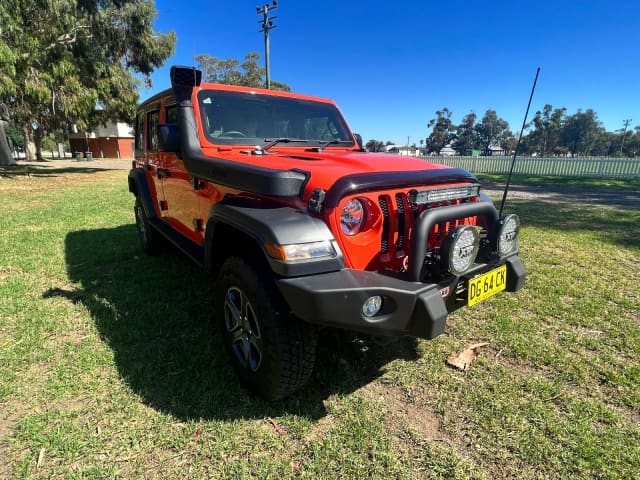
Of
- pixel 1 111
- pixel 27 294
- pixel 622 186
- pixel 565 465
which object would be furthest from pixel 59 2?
pixel 622 186

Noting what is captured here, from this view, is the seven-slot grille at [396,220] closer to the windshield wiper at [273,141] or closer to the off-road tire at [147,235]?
the windshield wiper at [273,141]

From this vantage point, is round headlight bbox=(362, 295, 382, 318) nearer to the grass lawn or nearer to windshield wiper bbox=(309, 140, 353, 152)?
the grass lawn

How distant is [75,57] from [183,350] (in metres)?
18.1

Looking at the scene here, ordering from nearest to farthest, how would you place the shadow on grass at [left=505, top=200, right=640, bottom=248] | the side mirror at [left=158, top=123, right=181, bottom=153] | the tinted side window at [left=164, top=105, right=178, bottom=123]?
the side mirror at [left=158, top=123, right=181, bottom=153] < the tinted side window at [left=164, top=105, right=178, bottom=123] < the shadow on grass at [left=505, top=200, right=640, bottom=248]

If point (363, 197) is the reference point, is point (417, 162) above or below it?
above

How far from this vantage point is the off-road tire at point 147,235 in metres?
4.60

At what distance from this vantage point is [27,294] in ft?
11.9

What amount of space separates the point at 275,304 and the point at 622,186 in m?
15.9

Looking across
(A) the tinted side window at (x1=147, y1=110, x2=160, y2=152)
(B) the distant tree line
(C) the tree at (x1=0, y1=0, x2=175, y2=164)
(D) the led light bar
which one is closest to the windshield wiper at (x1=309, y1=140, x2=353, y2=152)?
(D) the led light bar

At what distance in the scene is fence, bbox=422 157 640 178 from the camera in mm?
16000

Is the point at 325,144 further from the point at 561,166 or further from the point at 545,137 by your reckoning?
the point at 545,137

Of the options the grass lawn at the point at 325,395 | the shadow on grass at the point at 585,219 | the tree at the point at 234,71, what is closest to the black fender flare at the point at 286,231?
the grass lawn at the point at 325,395

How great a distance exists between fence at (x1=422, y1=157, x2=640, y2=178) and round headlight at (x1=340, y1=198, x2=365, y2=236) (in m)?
19.1

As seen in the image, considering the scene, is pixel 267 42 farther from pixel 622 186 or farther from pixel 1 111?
pixel 622 186
